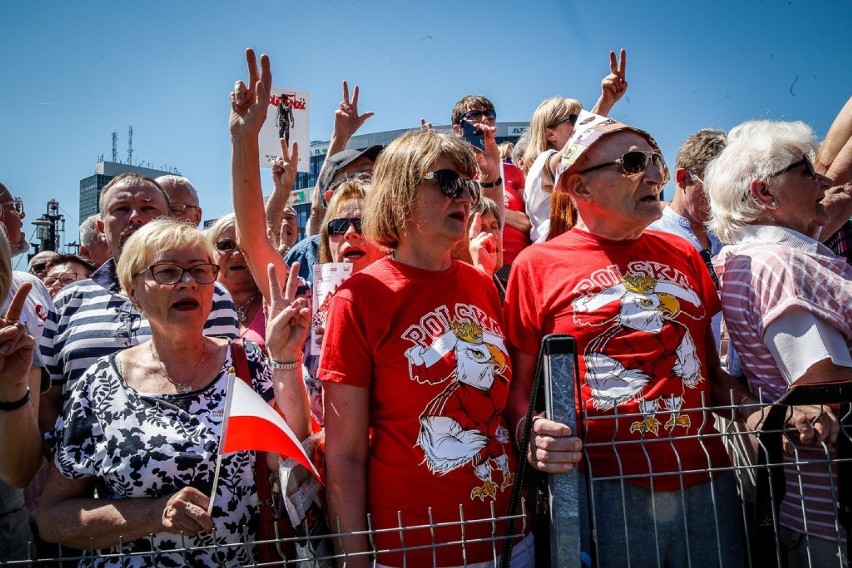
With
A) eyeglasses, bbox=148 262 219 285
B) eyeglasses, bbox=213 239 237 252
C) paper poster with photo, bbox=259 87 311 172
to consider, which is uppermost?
paper poster with photo, bbox=259 87 311 172

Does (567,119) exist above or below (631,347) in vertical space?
above

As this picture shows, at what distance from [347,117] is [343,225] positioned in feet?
7.35

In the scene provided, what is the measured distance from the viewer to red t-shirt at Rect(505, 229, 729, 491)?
2109mm

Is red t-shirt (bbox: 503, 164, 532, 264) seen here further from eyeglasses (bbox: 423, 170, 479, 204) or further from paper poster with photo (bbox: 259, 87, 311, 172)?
eyeglasses (bbox: 423, 170, 479, 204)

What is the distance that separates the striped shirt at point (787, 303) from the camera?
2129 mm

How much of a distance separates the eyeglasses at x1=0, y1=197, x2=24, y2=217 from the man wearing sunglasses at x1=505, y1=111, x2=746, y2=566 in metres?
3.44

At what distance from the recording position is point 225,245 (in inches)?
156

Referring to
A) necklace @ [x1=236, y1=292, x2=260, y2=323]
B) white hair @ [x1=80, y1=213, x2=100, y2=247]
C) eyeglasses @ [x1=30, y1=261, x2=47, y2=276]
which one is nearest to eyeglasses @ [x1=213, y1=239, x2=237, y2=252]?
necklace @ [x1=236, y1=292, x2=260, y2=323]

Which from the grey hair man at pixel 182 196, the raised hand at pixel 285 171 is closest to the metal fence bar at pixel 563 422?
the raised hand at pixel 285 171

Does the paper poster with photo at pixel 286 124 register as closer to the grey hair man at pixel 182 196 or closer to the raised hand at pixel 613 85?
the grey hair man at pixel 182 196

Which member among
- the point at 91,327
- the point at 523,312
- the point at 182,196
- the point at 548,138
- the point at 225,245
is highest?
the point at 548,138

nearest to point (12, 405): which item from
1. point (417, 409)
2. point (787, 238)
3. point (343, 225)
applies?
point (417, 409)

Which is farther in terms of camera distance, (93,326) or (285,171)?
(285,171)

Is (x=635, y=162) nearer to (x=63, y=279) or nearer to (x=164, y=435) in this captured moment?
(x=164, y=435)
